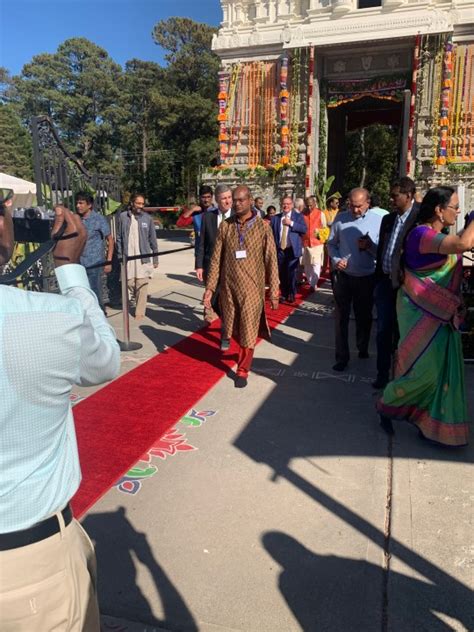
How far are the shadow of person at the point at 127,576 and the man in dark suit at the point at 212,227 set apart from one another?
3.98 meters

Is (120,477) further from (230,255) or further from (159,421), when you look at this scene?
(230,255)

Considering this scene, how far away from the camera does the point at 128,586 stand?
96.8 inches

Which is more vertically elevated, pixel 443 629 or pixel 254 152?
pixel 254 152

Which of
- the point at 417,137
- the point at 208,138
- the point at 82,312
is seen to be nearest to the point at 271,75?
the point at 417,137

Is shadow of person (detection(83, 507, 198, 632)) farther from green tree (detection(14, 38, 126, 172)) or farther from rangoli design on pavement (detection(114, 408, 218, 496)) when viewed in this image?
green tree (detection(14, 38, 126, 172))

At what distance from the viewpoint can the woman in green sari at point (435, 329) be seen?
11.8 feet

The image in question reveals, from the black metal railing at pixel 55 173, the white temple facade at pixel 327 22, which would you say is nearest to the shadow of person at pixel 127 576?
the black metal railing at pixel 55 173

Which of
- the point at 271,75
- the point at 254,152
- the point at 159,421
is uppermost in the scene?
the point at 271,75

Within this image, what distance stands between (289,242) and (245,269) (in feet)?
13.2

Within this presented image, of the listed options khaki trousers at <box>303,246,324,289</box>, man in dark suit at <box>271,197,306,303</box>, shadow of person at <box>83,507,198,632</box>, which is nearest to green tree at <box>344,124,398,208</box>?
khaki trousers at <box>303,246,324,289</box>

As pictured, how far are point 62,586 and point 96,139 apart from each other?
1902 inches

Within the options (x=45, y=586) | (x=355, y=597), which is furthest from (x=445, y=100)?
(x=45, y=586)

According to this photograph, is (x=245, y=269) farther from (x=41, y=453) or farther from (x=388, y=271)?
(x=41, y=453)

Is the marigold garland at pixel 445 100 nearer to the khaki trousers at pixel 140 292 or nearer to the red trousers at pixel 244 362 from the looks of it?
the khaki trousers at pixel 140 292
